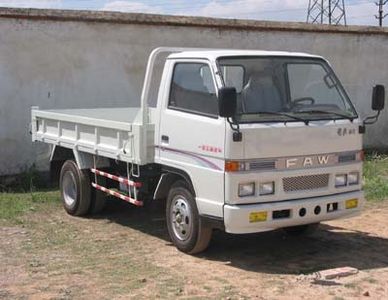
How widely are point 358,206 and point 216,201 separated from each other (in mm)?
1725

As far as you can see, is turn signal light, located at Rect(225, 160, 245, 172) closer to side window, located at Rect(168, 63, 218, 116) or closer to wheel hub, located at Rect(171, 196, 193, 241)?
side window, located at Rect(168, 63, 218, 116)

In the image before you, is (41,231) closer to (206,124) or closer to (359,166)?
(206,124)

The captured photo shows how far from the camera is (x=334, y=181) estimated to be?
7.17 meters

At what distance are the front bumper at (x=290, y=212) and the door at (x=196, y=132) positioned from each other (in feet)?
0.61

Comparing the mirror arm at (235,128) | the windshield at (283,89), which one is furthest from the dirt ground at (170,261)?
the windshield at (283,89)

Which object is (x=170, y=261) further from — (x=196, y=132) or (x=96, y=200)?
(x=96, y=200)

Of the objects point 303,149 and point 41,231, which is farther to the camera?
point 41,231

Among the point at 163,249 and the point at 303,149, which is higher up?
the point at 303,149

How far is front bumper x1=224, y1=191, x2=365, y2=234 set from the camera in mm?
6566

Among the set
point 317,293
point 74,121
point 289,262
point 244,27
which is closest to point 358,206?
point 289,262

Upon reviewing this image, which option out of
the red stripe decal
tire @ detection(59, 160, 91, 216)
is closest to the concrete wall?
tire @ detection(59, 160, 91, 216)

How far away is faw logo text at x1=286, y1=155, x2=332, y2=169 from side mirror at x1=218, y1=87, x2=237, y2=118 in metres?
0.85

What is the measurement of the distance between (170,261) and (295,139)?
183 centimetres

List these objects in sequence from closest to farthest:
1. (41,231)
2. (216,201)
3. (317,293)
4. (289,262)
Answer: (317,293), (216,201), (289,262), (41,231)
